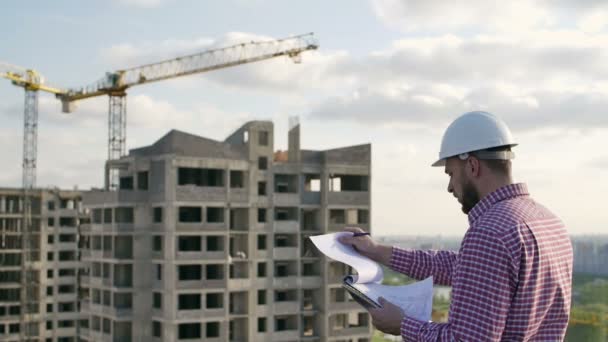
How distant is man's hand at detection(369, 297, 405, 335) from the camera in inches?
132

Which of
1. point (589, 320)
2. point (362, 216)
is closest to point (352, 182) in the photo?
point (362, 216)

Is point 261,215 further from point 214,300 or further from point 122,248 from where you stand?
point 122,248

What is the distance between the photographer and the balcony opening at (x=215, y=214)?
36281mm

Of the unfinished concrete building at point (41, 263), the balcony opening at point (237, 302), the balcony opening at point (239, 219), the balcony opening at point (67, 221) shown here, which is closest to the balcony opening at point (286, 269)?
the balcony opening at point (237, 302)

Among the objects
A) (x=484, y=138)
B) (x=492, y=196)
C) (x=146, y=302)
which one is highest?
(x=484, y=138)

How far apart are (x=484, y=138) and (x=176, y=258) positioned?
32818mm


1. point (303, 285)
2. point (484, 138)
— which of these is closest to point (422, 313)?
point (484, 138)

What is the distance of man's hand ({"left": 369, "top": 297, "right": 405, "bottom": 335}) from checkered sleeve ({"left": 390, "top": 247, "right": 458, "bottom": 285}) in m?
0.88

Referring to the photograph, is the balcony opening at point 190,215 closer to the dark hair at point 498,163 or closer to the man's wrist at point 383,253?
the man's wrist at point 383,253

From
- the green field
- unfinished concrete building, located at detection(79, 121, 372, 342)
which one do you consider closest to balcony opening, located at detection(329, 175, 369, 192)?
unfinished concrete building, located at detection(79, 121, 372, 342)

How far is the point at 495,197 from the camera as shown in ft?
11.0

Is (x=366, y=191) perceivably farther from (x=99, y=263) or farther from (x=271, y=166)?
(x=99, y=263)

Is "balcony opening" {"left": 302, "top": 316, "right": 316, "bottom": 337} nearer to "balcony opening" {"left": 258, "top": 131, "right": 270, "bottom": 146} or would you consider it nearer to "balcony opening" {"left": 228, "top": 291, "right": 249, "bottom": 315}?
"balcony opening" {"left": 228, "top": 291, "right": 249, "bottom": 315}

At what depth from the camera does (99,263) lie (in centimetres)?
3953
